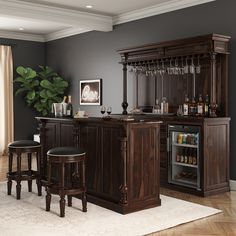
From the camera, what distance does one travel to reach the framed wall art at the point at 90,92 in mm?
8045

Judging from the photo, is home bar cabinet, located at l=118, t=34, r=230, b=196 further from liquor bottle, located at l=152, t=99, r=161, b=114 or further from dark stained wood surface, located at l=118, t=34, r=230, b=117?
liquor bottle, located at l=152, t=99, r=161, b=114

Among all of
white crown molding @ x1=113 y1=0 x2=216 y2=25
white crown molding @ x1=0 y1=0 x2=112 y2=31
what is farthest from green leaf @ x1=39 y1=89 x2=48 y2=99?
white crown molding @ x1=113 y1=0 x2=216 y2=25

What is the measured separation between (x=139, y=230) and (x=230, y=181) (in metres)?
2.32

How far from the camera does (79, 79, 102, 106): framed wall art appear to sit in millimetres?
8045

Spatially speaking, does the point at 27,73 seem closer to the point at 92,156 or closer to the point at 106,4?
the point at 106,4

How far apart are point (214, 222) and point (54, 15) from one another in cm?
465

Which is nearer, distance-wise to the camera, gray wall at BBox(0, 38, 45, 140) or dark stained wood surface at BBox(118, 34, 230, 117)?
dark stained wood surface at BBox(118, 34, 230, 117)

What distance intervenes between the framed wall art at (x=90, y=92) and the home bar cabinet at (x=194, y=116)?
1.81 meters

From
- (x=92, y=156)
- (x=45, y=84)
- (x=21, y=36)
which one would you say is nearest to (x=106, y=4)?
(x=45, y=84)

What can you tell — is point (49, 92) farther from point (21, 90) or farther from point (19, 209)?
point (19, 209)

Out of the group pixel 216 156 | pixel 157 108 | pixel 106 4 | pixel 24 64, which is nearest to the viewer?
pixel 216 156

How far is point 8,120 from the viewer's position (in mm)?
8969

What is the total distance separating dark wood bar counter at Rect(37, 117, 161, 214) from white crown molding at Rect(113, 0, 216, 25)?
254 centimetres

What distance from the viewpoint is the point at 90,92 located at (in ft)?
27.2
